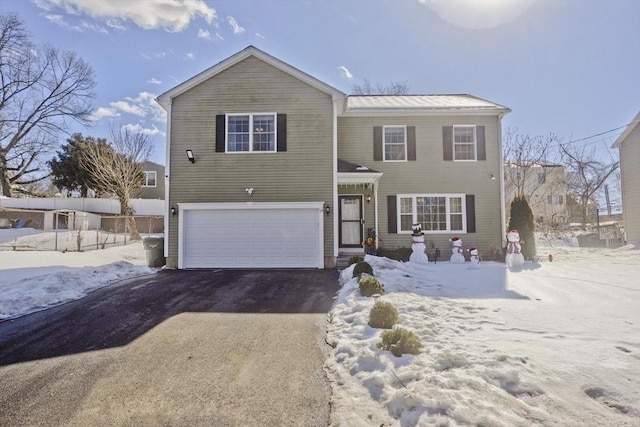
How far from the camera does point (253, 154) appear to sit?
11102 mm

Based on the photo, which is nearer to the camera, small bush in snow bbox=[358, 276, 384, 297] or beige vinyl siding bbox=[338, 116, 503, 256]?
small bush in snow bbox=[358, 276, 384, 297]

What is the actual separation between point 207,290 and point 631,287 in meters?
8.29

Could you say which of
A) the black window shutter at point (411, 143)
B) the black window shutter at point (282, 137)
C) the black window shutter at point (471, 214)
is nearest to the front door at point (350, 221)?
the black window shutter at point (411, 143)

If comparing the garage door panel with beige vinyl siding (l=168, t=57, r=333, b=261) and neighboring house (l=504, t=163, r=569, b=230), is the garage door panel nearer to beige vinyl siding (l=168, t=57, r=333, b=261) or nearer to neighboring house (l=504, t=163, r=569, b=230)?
beige vinyl siding (l=168, t=57, r=333, b=261)

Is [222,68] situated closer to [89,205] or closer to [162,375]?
[162,375]

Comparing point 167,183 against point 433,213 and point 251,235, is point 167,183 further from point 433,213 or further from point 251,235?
point 433,213

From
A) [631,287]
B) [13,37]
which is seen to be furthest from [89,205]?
[631,287]

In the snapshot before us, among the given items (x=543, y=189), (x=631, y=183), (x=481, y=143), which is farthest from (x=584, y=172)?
(x=481, y=143)

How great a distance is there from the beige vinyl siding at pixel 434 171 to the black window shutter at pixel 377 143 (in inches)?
5.1

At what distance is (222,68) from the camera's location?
1126 centimetres

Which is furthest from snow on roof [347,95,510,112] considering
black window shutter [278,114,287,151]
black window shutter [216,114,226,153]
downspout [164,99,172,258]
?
downspout [164,99,172,258]

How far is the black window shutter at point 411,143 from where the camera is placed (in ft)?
41.8

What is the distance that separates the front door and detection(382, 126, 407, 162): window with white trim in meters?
1.92

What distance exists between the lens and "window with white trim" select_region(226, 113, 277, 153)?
11.1 m
